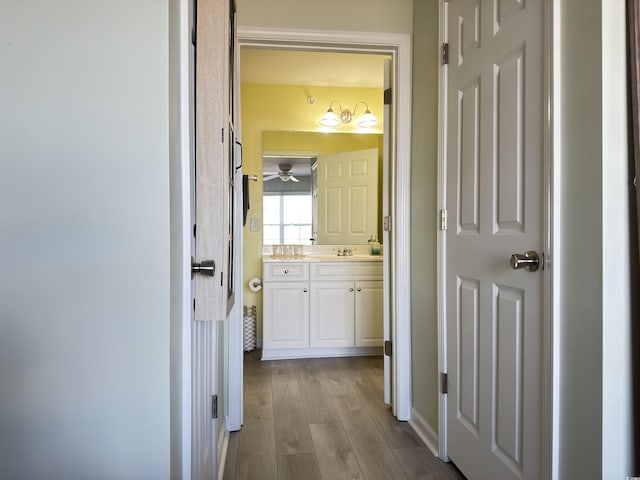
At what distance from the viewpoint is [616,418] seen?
3.16 feet

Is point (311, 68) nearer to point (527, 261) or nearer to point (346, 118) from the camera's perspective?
point (346, 118)

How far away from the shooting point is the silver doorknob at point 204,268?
1.02 metres

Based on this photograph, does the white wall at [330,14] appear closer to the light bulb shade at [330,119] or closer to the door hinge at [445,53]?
the door hinge at [445,53]

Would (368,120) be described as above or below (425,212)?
above

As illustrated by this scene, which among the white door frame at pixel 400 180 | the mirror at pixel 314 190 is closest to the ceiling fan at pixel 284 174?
the mirror at pixel 314 190

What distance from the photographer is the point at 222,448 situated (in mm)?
1843

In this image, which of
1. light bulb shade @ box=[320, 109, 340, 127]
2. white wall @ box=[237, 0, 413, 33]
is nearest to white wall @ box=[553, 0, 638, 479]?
white wall @ box=[237, 0, 413, 33]

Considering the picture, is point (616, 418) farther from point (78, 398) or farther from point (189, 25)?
point (189, 25)

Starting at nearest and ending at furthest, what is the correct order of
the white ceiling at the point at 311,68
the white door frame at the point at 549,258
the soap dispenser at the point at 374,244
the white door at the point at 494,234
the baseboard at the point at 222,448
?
1. the white door frame at the point at 549,258
2. the white door at the point at 494,234
3. the baseboard at the point at 222,448
4. the white ceiling at the point at 311,68
5. the soap dispenser at the point at 374,244

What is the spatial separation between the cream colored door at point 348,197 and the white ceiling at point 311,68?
66 cm

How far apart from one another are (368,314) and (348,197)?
3.69ft

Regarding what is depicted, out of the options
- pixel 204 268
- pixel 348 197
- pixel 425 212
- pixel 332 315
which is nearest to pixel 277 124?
pixel 348 197

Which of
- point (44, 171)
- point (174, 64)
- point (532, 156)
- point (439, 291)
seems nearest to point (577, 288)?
point (532, 156)

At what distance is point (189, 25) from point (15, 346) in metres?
0.85
